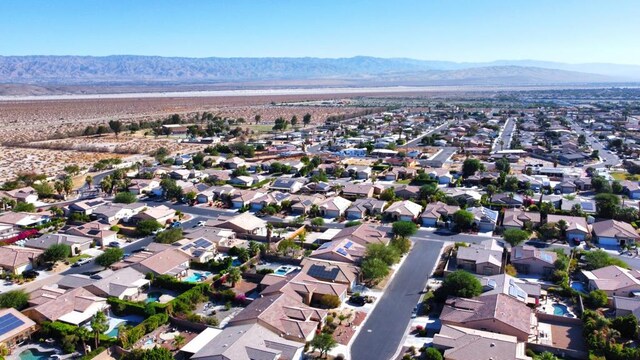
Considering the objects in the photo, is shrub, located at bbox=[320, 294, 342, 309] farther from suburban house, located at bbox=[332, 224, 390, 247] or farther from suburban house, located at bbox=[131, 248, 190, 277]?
suburban house, located at bbox=[131, 248, 190, 277]

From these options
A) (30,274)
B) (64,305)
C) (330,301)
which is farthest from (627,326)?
(30,274)

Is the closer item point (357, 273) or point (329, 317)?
point (329, 317)

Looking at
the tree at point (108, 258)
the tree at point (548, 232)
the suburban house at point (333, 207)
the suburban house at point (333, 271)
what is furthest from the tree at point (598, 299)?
the tree at point (108, 258)

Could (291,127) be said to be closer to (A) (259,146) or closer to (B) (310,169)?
(A) (259,146)


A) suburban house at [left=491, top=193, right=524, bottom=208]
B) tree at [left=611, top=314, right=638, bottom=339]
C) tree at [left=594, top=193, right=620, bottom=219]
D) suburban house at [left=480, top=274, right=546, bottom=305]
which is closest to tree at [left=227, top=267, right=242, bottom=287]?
suburban house at [left=480, top=274, right=546, bottom=305]

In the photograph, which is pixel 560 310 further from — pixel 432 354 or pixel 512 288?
pixel 432 354

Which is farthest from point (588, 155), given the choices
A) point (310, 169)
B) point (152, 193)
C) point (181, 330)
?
point (181, 330)

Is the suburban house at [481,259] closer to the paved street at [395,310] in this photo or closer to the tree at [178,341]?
the paved street at [395,310]
